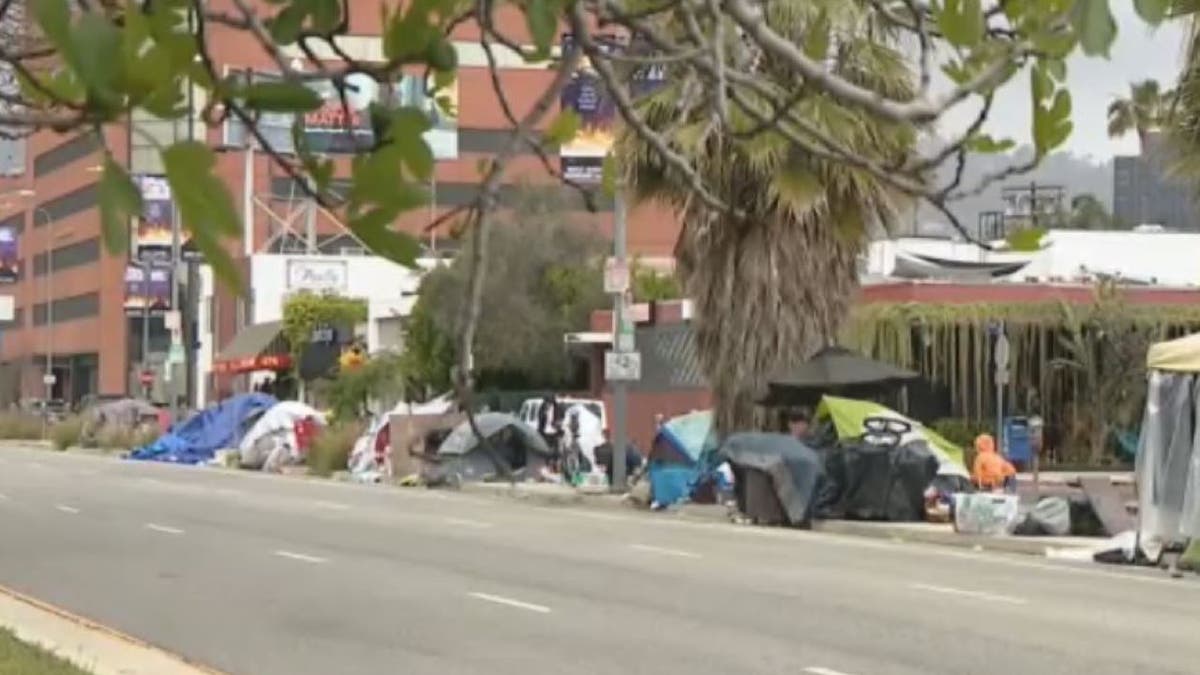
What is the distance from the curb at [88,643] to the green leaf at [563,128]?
9.43m

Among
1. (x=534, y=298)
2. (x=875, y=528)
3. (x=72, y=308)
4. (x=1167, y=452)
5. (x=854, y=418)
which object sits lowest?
(x=875, y=528)

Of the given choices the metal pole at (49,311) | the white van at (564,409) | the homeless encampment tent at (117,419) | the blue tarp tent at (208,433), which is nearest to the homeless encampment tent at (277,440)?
the blue tarp tent at (208,433)

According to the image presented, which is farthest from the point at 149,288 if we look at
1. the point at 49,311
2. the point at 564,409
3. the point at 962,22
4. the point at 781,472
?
the point at 962,22

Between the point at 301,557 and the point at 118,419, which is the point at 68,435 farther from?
the point at 301,557

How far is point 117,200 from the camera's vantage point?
2.67 meters

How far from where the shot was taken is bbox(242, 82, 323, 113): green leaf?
2.88 meters

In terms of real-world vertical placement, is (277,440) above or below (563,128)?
below

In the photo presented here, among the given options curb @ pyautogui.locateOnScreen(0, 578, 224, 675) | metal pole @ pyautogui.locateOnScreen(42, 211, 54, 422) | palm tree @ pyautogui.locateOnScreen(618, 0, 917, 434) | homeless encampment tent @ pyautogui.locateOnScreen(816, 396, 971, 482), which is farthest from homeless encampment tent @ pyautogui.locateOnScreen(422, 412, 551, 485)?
metal pole @ pyautogui.locateOnScreen(42, 211, 54, 422)

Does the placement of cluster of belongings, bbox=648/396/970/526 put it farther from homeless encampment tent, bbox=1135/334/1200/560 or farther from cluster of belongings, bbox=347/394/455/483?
cluster of belongings, bbox=347/394/455/483

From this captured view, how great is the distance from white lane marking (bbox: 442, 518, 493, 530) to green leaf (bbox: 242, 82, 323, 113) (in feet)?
80.9

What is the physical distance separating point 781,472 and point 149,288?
1849 inches

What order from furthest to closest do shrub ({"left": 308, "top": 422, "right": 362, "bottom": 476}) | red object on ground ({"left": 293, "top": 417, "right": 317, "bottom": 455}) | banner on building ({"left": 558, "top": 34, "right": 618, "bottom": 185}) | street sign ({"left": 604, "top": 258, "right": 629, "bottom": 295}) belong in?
red object on ground ({"left": 293, "top": 417, "right": 317, "bottom": 455}) → shrub ({"left": 308, "top": 422, "right": 362, "bottom": 476}) → street sign ({"left": 604, "top": 258, "right": 629, "bottom": 295}) → banner on building ({"left": 558, "top": 34, "right": 618, "bottom": 185})

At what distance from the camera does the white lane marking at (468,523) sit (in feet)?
91.5

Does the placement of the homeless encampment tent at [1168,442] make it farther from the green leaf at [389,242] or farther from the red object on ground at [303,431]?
the red object on ground at [303,431]
